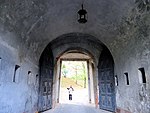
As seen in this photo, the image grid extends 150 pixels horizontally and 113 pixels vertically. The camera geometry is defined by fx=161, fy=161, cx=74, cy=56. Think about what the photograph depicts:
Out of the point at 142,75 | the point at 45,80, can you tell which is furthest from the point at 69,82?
the point at 142,75

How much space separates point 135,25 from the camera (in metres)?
4.05

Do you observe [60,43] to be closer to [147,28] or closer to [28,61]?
[28,61]

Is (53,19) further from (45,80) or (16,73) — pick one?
(45,80)

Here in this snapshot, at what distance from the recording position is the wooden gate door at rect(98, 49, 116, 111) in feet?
22.9

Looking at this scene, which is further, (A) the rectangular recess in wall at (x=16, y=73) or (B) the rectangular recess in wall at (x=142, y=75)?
(A) the rectangular recess in wall at (x=16, y=73)

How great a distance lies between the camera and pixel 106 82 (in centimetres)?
740

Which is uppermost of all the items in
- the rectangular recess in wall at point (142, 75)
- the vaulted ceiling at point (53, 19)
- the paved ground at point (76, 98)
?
the vaulted ceiling at point (53, 19)

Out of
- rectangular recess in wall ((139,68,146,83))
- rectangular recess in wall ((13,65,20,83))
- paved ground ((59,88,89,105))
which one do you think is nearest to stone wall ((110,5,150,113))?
rectangular recess in wall ((139,68,146,83))

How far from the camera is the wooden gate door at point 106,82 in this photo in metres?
6.99

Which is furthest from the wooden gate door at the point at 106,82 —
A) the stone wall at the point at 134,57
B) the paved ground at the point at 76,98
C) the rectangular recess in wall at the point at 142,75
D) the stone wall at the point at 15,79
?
the paved ground at the point at 76,98

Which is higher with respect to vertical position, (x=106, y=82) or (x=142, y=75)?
(x=142, y=75)

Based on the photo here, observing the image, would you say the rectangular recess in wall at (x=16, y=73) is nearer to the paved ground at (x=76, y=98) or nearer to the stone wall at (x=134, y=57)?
the stone wall at (x=134, y=57)

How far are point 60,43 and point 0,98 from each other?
5159 mm

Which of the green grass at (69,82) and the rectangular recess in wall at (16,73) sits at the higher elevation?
the rectangular recess in wall at (16,73)
